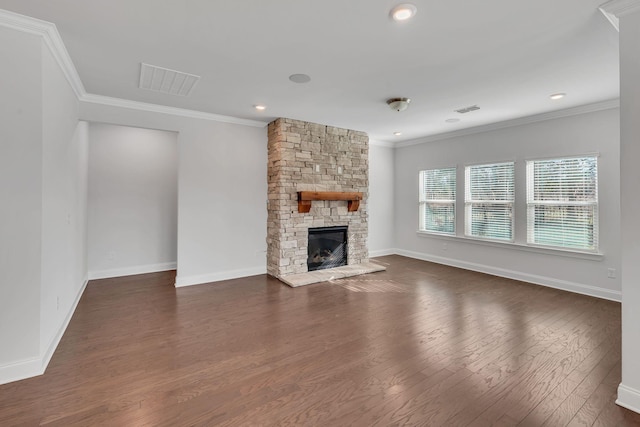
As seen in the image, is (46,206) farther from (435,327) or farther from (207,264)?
(435,327)

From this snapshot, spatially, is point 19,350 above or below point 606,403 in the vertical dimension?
above

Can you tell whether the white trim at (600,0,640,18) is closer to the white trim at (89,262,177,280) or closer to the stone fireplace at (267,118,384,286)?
the stone fireplace at (267,118,384,286)

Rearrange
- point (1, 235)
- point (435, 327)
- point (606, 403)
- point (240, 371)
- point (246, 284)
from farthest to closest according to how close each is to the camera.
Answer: point (246, 284), point (435, 327), point (240, 371), point (1, 235), point (606, 403)

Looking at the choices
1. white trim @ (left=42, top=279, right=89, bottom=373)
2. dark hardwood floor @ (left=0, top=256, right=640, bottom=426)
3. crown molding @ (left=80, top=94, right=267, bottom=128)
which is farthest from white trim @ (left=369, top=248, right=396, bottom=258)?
white trim @ (left=42, top=279, right=89, bottom=373)

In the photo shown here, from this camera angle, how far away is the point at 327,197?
5227 mm

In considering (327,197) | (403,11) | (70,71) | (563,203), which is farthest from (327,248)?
(70,71)

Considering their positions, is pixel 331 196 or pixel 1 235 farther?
pixel 331 196

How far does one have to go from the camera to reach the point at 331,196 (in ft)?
17.3

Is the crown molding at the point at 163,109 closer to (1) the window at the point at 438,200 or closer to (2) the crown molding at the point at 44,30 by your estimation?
(2) the crown molding at the point at 44,30

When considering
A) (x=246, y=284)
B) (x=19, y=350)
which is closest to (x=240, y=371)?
(x=19, y=350)

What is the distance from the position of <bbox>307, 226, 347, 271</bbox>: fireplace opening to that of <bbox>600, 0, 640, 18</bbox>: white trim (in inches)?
169

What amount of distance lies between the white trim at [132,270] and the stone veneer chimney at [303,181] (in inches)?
79.5

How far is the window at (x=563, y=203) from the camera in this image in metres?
4.20

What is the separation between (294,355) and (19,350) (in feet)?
6.86
